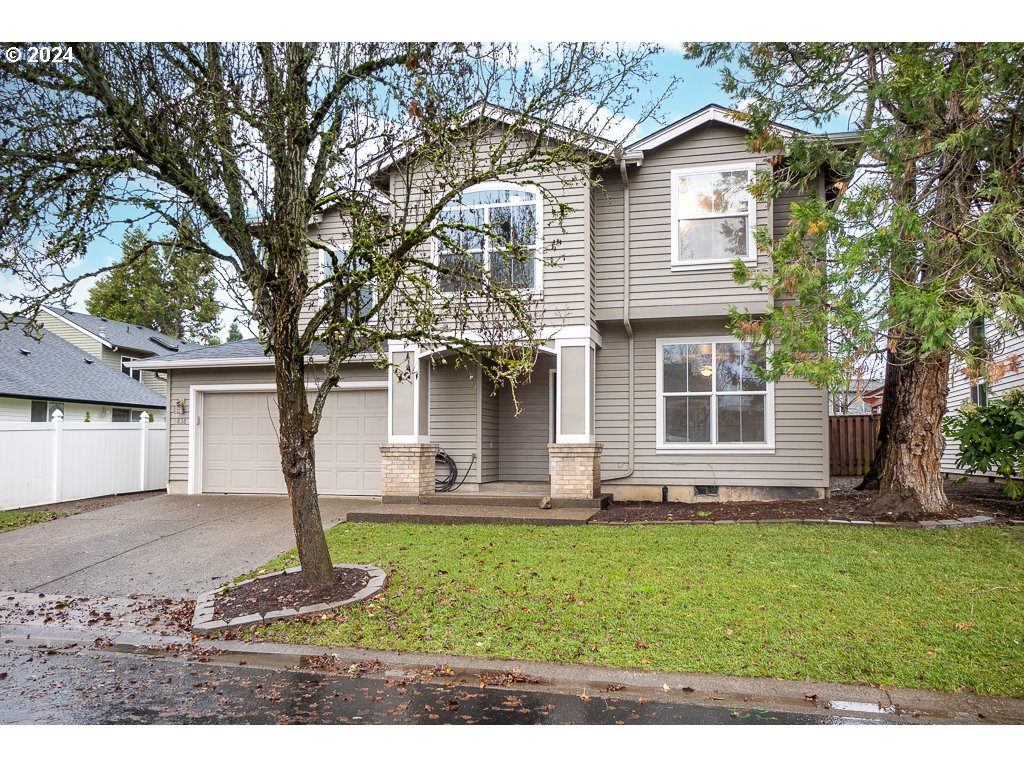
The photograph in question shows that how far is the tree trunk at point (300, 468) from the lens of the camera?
6.80 m

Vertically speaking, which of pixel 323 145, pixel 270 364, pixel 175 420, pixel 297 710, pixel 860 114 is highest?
pixel 860 114

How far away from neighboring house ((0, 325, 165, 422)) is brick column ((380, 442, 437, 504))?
9.78 m

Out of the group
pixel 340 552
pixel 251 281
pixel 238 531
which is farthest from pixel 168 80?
pixel 238 531

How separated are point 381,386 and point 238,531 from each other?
3.96 m

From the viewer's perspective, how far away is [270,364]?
13.7 m

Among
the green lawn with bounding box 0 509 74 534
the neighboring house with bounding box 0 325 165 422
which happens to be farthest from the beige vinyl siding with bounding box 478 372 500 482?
the neighboring house with bounding box 0 325 165 422

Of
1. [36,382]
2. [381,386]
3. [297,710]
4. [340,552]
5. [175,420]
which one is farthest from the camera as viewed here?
[36,382]

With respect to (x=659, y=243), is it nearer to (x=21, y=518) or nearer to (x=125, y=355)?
(x=21, y=518)

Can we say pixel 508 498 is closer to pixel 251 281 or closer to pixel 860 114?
pixel 251 281

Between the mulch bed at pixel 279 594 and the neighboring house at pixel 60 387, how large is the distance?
12479 millimetres

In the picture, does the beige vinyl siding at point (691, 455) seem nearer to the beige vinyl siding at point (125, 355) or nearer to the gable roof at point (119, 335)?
the gable roof at point (119, 335)

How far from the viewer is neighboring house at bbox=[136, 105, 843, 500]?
11555 millimetres

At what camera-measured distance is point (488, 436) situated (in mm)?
13250

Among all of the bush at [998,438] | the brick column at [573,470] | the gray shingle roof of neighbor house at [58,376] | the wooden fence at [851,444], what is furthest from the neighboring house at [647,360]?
the gray shingle roof of neighbor house at [58,376]
